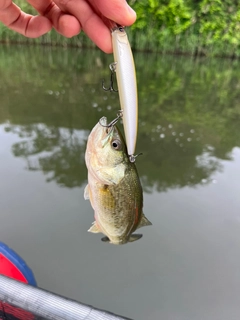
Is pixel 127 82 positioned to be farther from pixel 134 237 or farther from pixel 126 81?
pixel 134 237

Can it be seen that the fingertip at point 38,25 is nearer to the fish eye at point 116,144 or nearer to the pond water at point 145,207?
the fish eye at point 116,144

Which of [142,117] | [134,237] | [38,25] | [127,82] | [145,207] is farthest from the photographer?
[142,117]

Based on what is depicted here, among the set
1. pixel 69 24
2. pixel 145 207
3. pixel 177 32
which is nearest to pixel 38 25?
pixel 69 24

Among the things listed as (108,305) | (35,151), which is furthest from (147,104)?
(108,305)

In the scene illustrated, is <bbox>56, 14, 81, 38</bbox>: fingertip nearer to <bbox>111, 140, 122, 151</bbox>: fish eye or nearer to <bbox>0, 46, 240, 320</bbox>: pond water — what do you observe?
<bbox>111, 140, 122, 151</bbox>: fish eye

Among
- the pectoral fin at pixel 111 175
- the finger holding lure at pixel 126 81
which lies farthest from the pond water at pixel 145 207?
the finger holding lure at pixel 126 81

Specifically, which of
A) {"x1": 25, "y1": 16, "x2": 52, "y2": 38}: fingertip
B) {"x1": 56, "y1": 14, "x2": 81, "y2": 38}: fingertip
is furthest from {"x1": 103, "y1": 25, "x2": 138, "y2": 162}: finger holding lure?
{"x1": 25, "y1": 16, "x2": 52, "y2": 38}: fingertip
